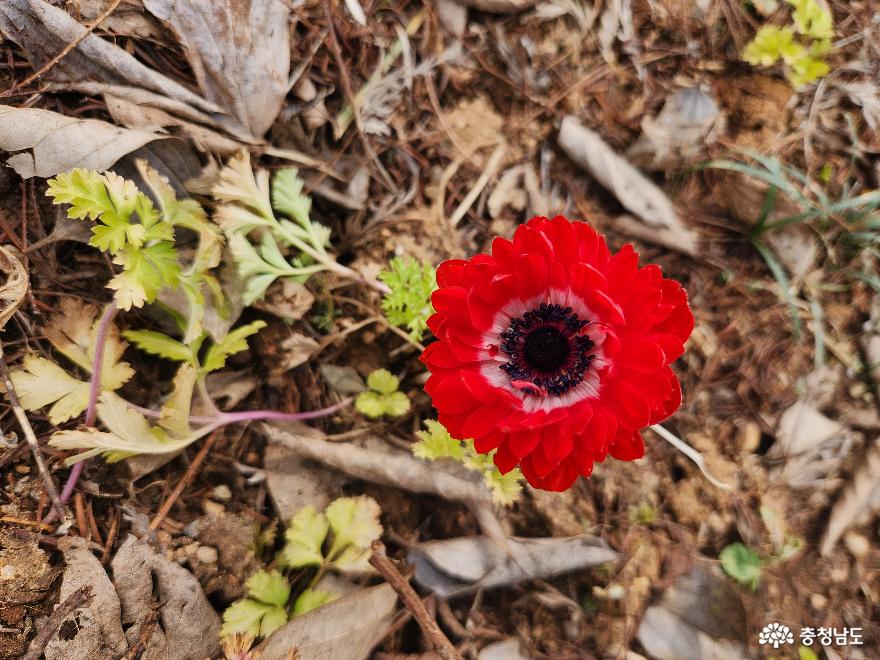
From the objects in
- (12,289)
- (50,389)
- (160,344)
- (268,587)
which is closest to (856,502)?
(268,587)

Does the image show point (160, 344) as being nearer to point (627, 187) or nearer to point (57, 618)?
point (57, 618)

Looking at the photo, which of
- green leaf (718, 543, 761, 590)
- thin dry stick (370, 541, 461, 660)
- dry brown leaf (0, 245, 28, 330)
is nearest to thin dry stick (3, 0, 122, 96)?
dry brown leaf (0, 245, 28, 330)

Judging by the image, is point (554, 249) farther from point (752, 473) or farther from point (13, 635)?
point (13, 635)

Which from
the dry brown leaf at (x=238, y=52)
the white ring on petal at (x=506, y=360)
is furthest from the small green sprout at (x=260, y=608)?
the dry brown leaf at (x=238, y=52)

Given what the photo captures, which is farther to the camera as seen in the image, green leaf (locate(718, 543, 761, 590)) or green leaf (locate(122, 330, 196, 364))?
green leaf (locate(718, 543, 761, 590))

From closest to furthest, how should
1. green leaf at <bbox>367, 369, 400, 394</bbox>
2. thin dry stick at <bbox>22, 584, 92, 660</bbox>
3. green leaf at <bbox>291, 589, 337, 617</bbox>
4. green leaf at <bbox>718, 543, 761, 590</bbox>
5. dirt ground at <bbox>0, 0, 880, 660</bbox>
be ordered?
thin dry stick at <bbox>22, 584, 92, 660</bbox> < green leaf at <bbox>291, 589, 337, 617</bbox> < dirt ground at <bbox>0, 0, 880, 660</bbox> < green leaf at <bbox>367, 369, 400, 394</bbox> < green leaf at <bbox>718, 543, 761, 590</bbox>

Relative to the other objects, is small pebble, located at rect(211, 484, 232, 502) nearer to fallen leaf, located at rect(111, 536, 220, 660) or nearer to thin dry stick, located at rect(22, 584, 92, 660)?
fallen leaf, located at rect(111, 536, 220, 660)
